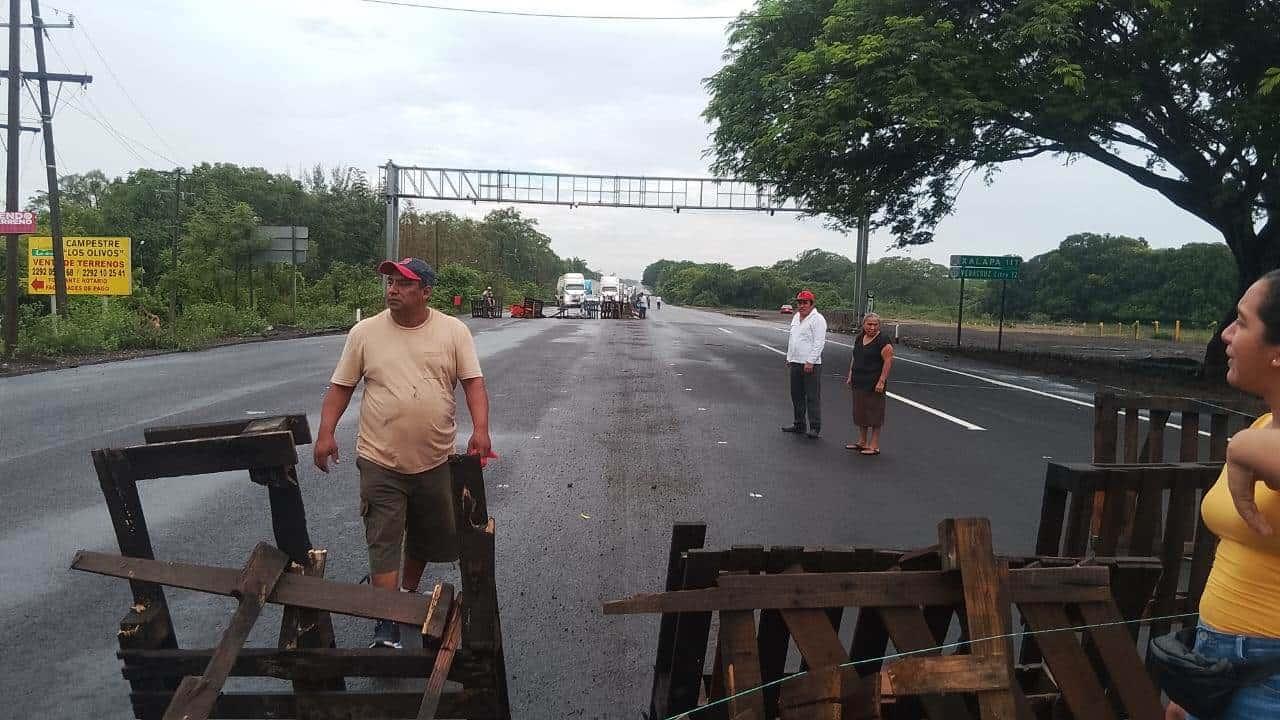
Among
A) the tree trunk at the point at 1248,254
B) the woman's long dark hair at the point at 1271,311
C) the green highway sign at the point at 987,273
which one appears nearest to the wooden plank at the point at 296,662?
the woman's long dark hair at the point at 1271,311

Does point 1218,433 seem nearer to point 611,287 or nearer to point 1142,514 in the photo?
point 1142,514

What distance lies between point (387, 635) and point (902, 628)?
2.41m

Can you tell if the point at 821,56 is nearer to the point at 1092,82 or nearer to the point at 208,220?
the point at 1092,82

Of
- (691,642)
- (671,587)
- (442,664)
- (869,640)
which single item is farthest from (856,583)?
(442,664)

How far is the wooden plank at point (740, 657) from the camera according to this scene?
8.20 ft

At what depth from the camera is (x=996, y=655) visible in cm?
234

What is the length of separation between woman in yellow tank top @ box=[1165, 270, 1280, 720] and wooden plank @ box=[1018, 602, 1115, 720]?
0.39 meters

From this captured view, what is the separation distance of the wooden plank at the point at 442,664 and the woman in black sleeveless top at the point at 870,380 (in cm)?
751

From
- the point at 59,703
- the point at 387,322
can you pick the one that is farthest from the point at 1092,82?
the point at 59,703

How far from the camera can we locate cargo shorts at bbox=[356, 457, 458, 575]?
413 cm

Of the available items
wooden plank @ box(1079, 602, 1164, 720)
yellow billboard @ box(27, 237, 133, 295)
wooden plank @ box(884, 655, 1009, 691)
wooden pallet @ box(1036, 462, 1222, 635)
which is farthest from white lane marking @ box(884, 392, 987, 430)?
yellow billboard @ box(27, 237, 133, 295)

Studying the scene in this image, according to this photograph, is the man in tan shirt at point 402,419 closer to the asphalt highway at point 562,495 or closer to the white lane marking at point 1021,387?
the asphalt highway at point 562,495

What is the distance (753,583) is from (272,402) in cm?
1185

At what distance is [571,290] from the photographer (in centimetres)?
6419
